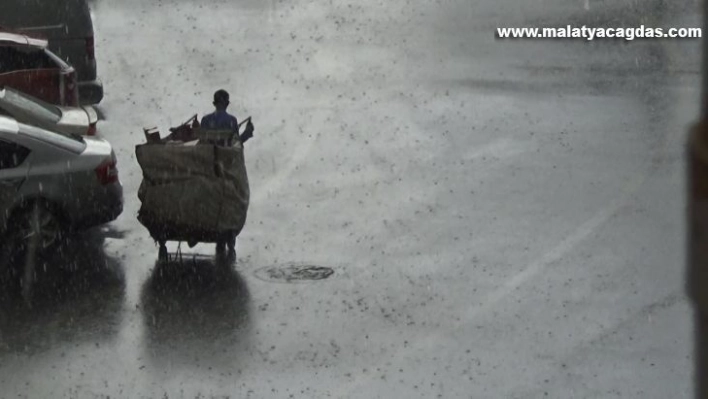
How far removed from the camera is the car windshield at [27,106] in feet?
46.1

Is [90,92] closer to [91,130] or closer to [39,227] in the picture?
[91,130]

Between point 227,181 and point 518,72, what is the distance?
957 centimetres

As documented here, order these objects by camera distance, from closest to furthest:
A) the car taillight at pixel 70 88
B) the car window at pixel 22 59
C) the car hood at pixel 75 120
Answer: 1. the car hood at pixel 75 120
2. the car window at pixel 22 59
3. the car taillight at pixel 70 88

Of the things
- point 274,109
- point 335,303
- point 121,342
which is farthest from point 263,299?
point 274,109

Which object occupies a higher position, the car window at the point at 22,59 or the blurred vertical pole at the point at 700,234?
the car window at the point at 22,59

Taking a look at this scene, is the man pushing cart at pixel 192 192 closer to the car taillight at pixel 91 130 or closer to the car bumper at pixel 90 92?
the car taillight at pixel 91 130

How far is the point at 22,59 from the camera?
17.3 m

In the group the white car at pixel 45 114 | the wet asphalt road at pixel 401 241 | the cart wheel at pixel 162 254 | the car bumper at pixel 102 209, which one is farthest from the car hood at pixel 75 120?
the cart wheel at pixel 162 254

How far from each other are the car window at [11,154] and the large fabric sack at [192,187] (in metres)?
1.10

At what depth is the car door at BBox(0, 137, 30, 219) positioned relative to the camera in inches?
486

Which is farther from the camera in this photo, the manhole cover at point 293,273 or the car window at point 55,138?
the car window at point 55,138

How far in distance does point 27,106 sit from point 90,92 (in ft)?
15.1

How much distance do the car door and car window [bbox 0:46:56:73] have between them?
16.2 ft

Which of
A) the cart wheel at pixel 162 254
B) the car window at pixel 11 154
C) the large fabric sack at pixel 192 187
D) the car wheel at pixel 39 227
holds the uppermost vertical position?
the car window at pixel 11 154
